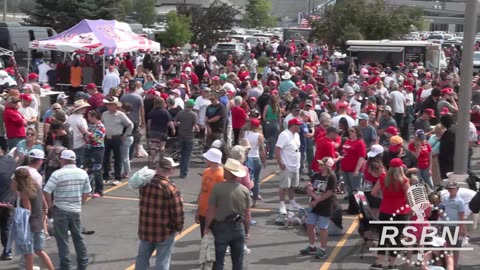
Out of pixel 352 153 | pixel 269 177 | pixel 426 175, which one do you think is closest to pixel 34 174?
pixel 352 153

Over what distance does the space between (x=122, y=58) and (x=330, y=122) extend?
62.6ft

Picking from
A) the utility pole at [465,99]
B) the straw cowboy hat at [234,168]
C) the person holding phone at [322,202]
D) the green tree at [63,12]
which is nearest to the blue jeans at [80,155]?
the person holding phone at [322,202]

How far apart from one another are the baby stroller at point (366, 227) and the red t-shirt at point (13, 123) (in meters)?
6.52

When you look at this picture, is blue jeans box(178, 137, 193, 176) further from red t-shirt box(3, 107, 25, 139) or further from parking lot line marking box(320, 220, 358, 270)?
parking lot line marking box(320, 220, 358, 270)

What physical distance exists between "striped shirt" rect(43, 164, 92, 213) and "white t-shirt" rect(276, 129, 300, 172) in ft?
13.5

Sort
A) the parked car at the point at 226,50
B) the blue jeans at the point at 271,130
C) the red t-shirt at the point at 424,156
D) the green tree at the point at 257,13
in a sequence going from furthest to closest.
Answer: the green tree at the point at 257,13
the parked car at the point at 226,50
the blue jeans at the point at 271,130
the red t-shirt at the point at 424,156

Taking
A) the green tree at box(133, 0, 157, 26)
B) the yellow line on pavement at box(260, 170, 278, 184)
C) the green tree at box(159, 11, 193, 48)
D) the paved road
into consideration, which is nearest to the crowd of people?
the paved road

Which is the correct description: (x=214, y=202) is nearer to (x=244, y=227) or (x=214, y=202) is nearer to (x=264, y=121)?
(x=244, y=227)

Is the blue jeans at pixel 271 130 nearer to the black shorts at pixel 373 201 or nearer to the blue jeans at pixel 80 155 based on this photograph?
Result: the blue jeans at pixel 80 155

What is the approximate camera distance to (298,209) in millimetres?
13289

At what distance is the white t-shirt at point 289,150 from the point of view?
42.7 feet

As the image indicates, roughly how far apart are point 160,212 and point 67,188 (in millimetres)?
1405

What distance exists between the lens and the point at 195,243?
11.7 metres

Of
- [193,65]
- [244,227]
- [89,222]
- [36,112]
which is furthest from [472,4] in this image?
[193,65]
